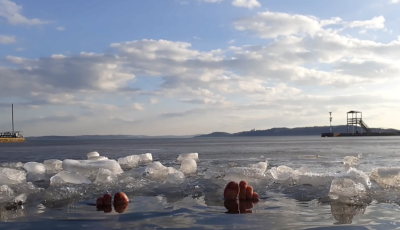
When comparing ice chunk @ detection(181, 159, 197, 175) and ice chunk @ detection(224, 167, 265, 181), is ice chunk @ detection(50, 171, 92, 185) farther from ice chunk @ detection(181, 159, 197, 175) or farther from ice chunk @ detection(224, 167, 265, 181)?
ice chunk @ detection(181, 159, 197, 175)

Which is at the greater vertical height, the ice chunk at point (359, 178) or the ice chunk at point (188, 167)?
the ice chunk at point (359, 178)

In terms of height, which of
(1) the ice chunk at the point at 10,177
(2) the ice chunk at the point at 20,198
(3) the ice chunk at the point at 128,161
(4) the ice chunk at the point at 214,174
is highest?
(1) the ice chunk at the point at 10,177

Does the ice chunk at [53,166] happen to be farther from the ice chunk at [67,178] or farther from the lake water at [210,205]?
the lake water at [210,205]

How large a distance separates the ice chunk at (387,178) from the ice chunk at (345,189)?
1.27m

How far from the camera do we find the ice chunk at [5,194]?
7786 mm

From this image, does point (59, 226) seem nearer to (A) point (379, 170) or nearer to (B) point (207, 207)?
(B) point (207, 207)

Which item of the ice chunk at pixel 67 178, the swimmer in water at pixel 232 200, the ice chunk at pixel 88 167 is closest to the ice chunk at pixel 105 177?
the ice chunk at pixel 67 178

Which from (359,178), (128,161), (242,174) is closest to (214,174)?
(242,174)

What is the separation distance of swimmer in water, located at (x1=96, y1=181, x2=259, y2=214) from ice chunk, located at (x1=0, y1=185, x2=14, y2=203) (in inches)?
75.1

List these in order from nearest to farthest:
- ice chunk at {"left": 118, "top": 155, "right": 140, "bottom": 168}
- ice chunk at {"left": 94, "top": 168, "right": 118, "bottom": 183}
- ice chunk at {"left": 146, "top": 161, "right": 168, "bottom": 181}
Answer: ice chunk at {"left": 94, "top": 168, "right": 118, "bottom": 183}
ice chunk at {"left": 146, "top": 161, "right": 168, "bottom": 181}
ice chunk at {"left": 118, "top": 155, "right": 140, "bottom": 168}

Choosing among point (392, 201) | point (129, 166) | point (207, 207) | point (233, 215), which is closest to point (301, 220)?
point (233, 215)

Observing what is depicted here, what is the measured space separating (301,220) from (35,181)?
8.43 m

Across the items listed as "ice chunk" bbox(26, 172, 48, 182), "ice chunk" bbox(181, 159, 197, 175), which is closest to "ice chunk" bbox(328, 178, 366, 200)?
"ice chunk" bbox(181, 159, 197, 175)

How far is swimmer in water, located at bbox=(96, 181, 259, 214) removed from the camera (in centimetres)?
714
